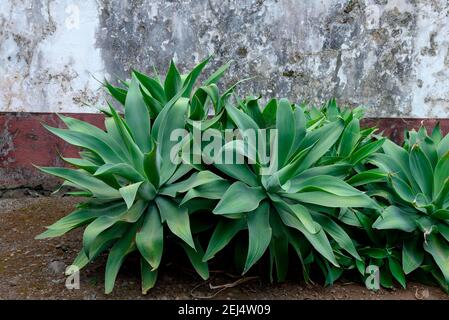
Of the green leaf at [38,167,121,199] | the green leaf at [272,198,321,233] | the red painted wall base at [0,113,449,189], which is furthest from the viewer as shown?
the red painted wall base at [0,113,449,189]

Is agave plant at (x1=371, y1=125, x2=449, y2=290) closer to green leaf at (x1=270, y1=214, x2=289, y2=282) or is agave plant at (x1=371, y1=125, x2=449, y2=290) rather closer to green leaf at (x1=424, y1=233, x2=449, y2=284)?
green leaf at (x1=424, y1=233, x2=449, y2=284)

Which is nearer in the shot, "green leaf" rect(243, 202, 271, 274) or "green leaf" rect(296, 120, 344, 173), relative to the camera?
"green leaf" rect(243, 202, 271, 274)

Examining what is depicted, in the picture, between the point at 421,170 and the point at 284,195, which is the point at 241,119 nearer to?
the point at 284,195

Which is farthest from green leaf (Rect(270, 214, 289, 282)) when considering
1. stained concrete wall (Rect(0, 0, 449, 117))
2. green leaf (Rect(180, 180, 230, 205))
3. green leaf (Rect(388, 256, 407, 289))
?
stained concrete wall (Rect(0, 0, 449, 117))

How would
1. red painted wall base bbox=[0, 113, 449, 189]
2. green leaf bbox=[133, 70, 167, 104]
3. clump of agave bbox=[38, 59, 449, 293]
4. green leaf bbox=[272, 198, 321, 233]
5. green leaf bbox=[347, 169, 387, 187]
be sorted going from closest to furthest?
1. green leaf bbox=[272, 198, 321, 233]
2. clump of agave bbox=[38, 59, 449, 293]
3. green leaf bbox=[347, 169, 387, 187]
4. green leaf bbox=[133, 70, 167, 104]
5. red painted wall base bbox=[0, 113, 449, 189]

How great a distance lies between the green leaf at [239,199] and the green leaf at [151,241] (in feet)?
0.93

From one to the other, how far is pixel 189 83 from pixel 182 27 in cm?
131

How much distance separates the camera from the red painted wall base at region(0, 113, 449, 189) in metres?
3.51

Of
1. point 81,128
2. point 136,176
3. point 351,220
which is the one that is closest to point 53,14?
point 81,128

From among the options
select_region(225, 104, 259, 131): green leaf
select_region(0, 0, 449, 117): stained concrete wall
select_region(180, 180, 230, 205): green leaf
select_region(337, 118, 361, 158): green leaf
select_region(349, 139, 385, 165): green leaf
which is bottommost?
select_region(180, 180, 230, 205): green leaf

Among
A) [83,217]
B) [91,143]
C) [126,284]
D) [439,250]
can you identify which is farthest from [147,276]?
[439,250]

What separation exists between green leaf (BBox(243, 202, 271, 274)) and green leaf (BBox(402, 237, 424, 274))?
76 cm

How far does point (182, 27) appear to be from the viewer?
11.8ft

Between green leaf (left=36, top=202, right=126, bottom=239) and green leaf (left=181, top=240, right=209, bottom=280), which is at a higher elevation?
green leaf (left=36, top=202, right=126, bottom=239)
